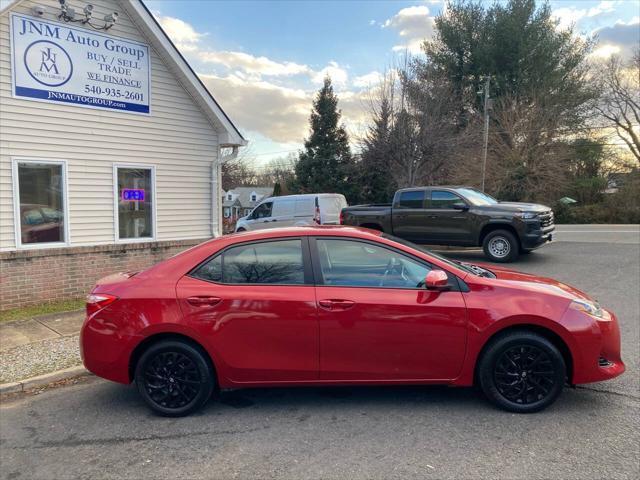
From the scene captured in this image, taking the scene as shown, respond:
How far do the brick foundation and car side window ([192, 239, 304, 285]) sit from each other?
5.10 m

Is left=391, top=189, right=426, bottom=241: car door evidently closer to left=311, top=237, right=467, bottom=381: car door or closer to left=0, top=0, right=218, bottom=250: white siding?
left=0, top=0, right=218, bottom=250: white siding

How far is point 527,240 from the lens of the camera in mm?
10570

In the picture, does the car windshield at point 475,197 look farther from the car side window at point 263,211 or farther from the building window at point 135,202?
the car side window at point 263,211

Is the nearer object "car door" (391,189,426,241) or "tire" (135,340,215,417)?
"tire" (135,340,215,417)

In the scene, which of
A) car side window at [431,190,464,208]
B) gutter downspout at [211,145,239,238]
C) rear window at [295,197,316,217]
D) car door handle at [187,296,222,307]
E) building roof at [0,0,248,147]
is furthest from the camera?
rear window at [295,197,316,217]

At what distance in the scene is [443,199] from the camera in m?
11.7

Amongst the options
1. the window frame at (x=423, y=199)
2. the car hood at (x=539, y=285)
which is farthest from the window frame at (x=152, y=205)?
the car hood at (x=539, y=285)

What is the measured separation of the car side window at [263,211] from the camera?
1694 centimetres

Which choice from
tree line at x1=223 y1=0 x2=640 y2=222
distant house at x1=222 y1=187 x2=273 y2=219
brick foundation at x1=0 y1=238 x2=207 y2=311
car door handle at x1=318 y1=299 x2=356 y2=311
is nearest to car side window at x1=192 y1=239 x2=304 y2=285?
car door handle at x1=318 y1=299 x2=356 y2=311

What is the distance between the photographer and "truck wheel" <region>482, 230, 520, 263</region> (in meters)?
10.8

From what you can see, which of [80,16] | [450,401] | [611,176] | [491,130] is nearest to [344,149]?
[491,130]

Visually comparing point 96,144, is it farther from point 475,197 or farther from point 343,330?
point 475,197

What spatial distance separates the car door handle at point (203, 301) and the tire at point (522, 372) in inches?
84.7

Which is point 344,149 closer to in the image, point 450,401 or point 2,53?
point 2,53
